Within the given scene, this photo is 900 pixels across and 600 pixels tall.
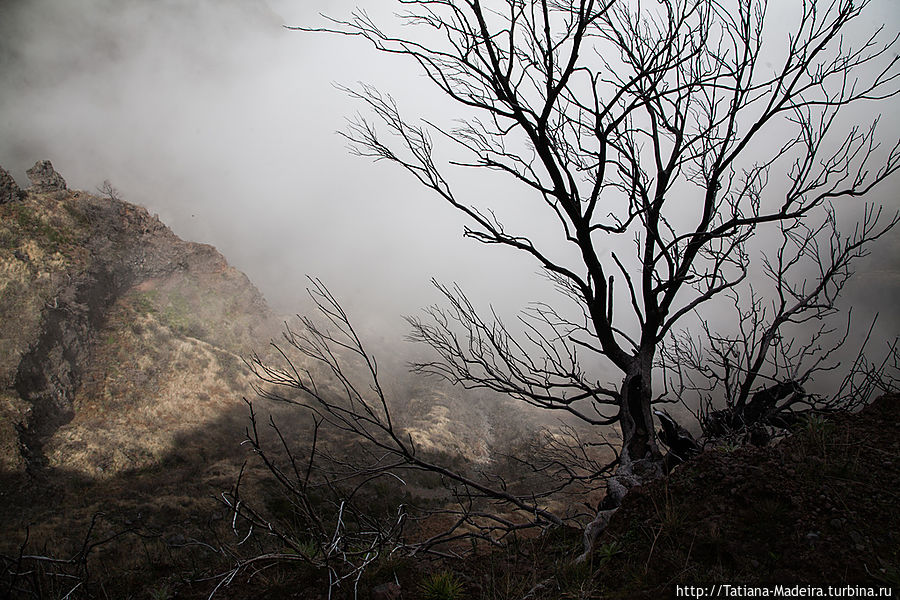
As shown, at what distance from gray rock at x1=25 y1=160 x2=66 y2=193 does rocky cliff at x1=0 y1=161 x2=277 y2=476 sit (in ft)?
0.25

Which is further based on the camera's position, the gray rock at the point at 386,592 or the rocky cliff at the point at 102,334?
the rocky cliff at the point at 102,334

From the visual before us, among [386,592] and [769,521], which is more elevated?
[769,521]

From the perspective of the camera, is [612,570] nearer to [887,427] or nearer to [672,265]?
[887,427]

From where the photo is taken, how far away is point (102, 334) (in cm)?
2695

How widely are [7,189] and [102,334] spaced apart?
996cm

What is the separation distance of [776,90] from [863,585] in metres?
3.51

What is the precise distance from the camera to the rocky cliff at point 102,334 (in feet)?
67.9

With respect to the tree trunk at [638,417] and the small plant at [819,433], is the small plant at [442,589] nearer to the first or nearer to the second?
the tree trunk at [638,417]

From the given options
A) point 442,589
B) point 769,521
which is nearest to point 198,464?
point 442,589

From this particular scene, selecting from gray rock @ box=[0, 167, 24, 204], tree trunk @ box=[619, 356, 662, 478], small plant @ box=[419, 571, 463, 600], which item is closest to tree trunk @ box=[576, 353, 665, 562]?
tree trunk @ box=[619, 356, 662, 478]

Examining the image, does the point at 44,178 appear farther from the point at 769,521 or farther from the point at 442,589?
the point at 769,521

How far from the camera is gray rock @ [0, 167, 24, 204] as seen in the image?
24.5 m

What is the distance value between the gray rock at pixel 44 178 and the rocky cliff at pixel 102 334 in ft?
0.25

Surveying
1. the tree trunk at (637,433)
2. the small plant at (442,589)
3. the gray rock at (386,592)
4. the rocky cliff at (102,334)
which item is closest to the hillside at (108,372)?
the rocky cliff at (102,334)
